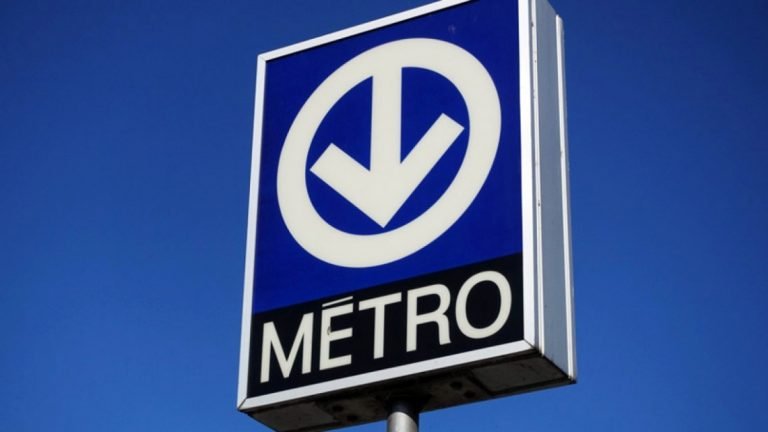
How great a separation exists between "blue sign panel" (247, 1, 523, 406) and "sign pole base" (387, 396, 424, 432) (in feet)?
0.50

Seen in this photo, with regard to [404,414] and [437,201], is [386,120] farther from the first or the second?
[404,414]

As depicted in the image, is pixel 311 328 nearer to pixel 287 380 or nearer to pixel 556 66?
pixel 287 380

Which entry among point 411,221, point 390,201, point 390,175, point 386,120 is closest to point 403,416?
point 411,221

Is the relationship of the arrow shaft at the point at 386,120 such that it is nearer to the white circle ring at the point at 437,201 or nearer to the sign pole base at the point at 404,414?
the white circle ring at the point at 437,201

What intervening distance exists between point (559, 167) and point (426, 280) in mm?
811

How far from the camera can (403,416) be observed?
5.62m

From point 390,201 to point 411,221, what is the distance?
151 millimetres

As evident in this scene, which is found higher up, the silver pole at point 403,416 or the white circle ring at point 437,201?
the white circle ring at point 437,201

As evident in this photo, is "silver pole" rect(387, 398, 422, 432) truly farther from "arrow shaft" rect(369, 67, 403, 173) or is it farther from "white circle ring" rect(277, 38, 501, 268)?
"arrow shaft" rect(369, 67, 403, 173)

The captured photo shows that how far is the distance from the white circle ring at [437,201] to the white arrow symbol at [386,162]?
8 cm

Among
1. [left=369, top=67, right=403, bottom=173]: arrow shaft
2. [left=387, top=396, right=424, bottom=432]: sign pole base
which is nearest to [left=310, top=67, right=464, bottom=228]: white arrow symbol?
[left=369, top=67, right=403, bottom=173]: arrow shaft

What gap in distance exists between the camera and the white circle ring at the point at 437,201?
5.86 m

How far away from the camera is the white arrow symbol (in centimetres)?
600

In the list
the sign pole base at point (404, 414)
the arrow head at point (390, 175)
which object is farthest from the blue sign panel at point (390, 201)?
the sign pole base at point (404, 414)
